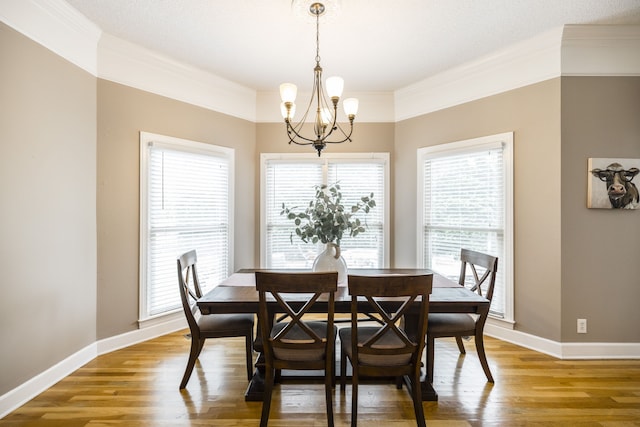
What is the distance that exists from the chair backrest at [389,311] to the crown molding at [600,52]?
2.53 m

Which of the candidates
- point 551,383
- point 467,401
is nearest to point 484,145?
point 551,383

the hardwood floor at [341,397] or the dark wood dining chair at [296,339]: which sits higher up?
the dark wood dining chair at [296,339]

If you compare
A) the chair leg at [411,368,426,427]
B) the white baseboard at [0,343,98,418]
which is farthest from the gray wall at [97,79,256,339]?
the chair leg at [411,368,426,427]

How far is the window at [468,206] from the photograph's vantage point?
3176mm

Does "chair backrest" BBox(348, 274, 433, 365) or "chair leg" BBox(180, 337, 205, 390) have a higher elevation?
"chair backrest" BBox(348, 274, 433, 365)

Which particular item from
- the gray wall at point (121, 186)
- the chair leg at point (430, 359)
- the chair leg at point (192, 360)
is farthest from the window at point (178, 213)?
the chair leg at point (430, 359)

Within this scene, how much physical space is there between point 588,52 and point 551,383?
2.78 m

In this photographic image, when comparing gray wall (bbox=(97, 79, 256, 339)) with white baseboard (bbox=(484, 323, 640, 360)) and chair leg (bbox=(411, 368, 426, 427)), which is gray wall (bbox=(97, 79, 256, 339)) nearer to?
chair leg (bbox=(411, 368, 426, 427))

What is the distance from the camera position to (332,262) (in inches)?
100

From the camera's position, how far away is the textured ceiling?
95.4 inches

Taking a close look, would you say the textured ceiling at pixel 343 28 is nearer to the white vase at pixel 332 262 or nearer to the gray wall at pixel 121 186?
the gray wall at pixel 121 186

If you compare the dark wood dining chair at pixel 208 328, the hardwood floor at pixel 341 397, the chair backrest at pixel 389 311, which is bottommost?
the hardwood floor at pixel 341 397

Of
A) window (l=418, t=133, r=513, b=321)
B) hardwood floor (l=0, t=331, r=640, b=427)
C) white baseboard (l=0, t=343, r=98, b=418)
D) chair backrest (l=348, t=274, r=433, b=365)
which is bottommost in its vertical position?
hardwood floor (l=0, t=331, r=640, b=427)

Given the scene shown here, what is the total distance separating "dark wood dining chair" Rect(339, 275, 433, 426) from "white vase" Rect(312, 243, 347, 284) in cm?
51
